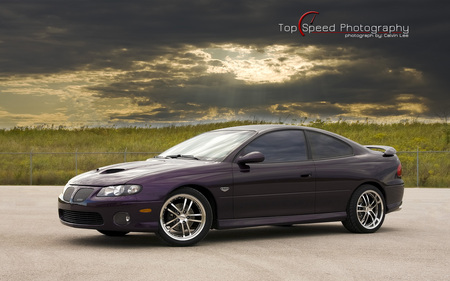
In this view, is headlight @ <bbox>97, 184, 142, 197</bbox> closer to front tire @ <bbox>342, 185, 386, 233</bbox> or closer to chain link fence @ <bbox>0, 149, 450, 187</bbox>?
front tire @ <bbox>342, 185, 386, 233</bbox>

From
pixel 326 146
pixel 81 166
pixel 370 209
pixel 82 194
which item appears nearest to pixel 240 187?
pixel 326 146

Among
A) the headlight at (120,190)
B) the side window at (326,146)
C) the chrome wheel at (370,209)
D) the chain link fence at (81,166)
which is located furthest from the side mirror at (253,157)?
the chain link fence at (81,166)

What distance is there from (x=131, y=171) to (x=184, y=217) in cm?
Result: 93

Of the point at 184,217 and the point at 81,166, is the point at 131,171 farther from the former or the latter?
the point at 81,166

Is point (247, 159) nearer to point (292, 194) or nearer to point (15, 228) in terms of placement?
point (292, 194)

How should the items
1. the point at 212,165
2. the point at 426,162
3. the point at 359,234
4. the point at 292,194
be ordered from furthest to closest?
the point at 426,162 → the point at 359,234 → the point at 292,194 → the point at 212,165

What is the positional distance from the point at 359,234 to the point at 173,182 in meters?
3.31

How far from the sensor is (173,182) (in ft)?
29.5

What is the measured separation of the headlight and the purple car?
0.5 inches

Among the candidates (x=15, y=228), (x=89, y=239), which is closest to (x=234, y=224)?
(x=89, y=239)

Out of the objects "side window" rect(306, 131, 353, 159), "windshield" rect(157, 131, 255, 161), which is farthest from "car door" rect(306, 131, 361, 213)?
"windshield" rect(157, 131, 255, 161)

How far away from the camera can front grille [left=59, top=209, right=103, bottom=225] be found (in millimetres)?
9000

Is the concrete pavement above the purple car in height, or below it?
below

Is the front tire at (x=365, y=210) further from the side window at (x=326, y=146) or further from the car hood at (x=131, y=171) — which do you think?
the car hood at (x=131, y=171)
